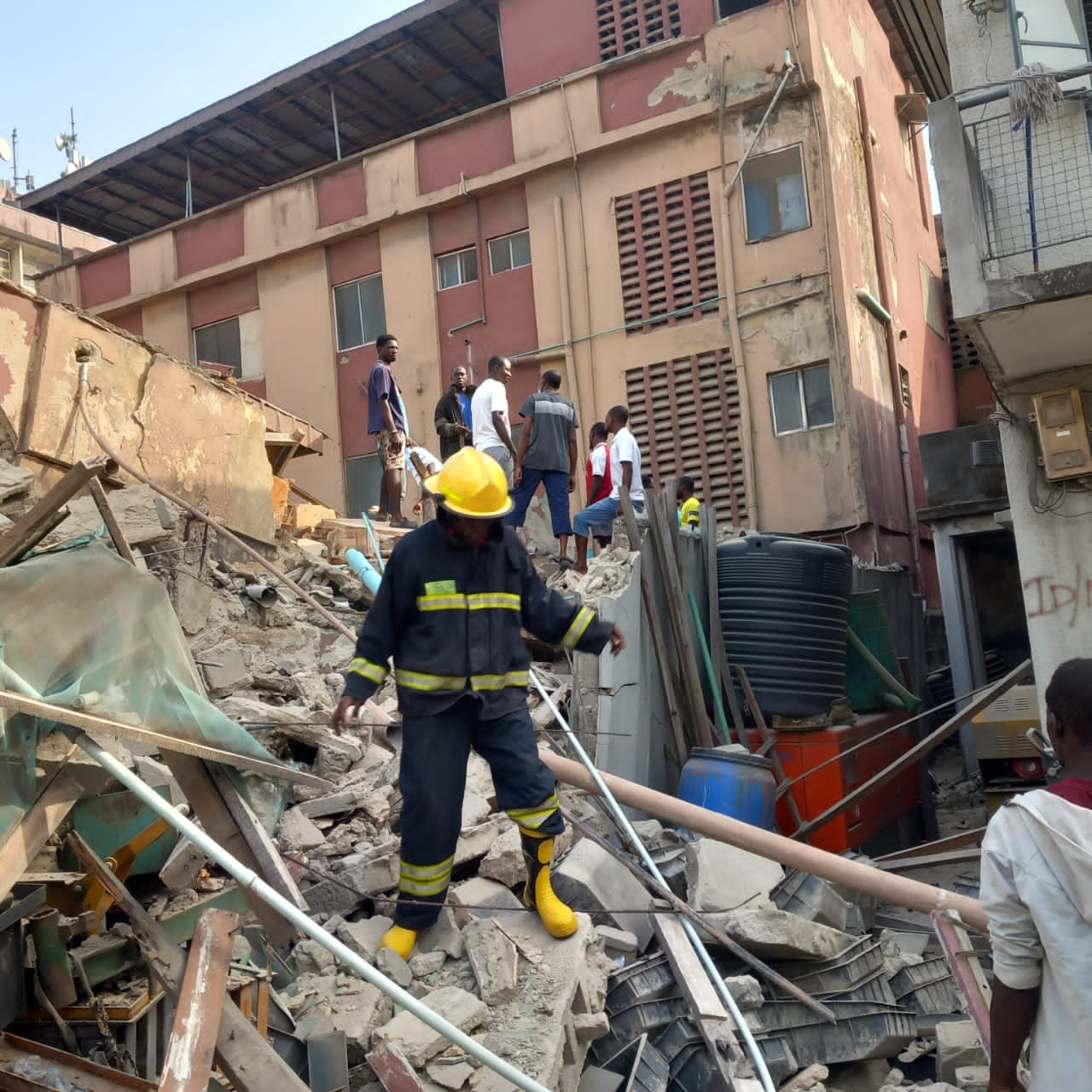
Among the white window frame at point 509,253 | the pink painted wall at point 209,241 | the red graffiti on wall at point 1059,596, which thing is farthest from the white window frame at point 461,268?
the red graffiti on wall at point 1059,596

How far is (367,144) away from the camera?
776 inches

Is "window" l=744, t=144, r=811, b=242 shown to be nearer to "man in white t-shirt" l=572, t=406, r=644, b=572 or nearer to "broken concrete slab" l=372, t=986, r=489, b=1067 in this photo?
"man in white t-shirt" l=572, t=406, r=644, b=572

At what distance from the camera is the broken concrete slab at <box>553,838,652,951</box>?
434 cm

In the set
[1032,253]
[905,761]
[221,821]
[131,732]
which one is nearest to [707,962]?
[221,821]

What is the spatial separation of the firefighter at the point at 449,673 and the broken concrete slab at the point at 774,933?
1.04 metres

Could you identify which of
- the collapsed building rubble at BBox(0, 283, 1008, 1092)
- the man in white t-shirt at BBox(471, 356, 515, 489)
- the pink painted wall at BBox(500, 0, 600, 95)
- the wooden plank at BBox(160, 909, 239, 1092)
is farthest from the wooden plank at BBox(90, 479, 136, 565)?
the pink painted wall at BBox(500, 0, 600, 95)

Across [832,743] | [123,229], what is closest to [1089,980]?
[832,743]

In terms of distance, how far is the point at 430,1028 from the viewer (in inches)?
132

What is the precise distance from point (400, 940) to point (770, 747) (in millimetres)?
4203

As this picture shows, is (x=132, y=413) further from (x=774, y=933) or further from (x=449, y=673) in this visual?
(x=774, y=933)

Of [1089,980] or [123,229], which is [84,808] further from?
[123,229]

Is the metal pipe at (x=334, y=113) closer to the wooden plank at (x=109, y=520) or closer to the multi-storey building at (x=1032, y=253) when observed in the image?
the multi-storey building at (x=1032, y=253)

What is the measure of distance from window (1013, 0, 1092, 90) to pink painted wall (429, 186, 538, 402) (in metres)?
9.39

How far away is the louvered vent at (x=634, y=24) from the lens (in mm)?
14594
